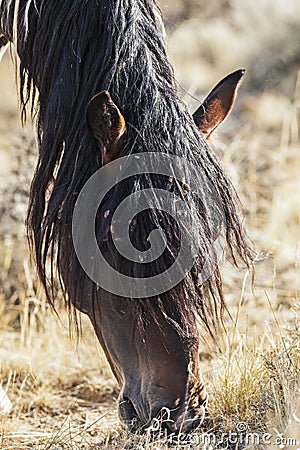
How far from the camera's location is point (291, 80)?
8.42 metres

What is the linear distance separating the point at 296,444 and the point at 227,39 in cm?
763

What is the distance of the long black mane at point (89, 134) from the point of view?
6.31 ft

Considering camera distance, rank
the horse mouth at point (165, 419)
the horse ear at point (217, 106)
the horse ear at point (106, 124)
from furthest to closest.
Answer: the horse ear at point (217, 106), the horse mouth at point (165, 419), the horse ear at point (106, 124)

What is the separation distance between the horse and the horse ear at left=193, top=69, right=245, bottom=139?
22cm

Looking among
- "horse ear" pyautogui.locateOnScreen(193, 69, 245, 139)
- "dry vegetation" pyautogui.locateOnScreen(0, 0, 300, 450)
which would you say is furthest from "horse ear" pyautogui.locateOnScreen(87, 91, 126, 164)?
"dry vegetation" pyautogui.locateOnScreen(0, 0, 300, 450)

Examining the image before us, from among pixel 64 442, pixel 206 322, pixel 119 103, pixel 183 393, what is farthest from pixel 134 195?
pixel 64 442

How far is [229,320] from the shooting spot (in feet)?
11.7

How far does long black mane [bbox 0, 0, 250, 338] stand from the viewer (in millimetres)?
1924
